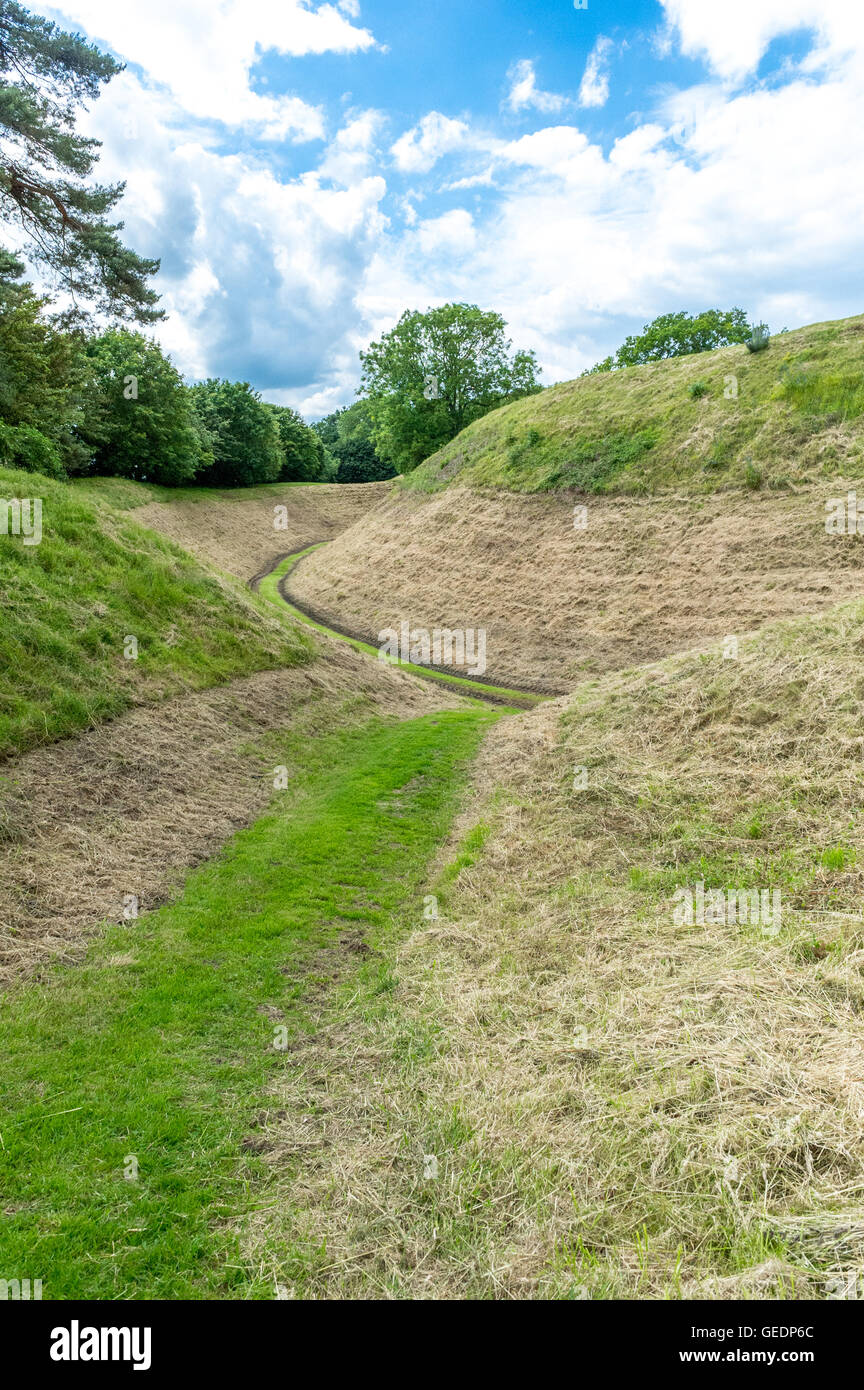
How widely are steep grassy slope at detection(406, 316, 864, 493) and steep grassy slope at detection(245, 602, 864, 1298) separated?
21836 millimetres

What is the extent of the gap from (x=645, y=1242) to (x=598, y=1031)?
1789 millimetres

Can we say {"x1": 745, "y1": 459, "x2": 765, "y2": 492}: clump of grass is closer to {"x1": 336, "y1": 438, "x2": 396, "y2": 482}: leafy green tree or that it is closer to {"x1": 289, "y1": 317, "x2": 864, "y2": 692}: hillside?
{"x1": 289, "y1": 317, "x2": 864, "y2": 692}: hillside

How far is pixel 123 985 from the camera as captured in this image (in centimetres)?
654

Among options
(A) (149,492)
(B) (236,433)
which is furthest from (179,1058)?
(B) (236,433)

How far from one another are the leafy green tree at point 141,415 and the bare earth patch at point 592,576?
A: 57.9ft

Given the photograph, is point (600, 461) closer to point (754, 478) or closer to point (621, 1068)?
point (754, 478)

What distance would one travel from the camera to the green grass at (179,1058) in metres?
4.00

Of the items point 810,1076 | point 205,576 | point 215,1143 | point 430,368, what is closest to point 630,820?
point 810,1076

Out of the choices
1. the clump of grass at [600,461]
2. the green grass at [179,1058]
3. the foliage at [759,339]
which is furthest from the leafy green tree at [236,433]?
the green grass at [179,1058]

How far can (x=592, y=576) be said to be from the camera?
29094mm

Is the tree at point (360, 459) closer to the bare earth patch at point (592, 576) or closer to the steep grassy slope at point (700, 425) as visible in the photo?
the steep grassy slope at point (700, 425)

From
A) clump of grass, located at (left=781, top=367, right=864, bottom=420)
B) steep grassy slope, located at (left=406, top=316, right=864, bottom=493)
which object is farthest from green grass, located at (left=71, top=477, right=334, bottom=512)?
clump of grass, located at (left=781, top=367, right=864, bottom=420)
